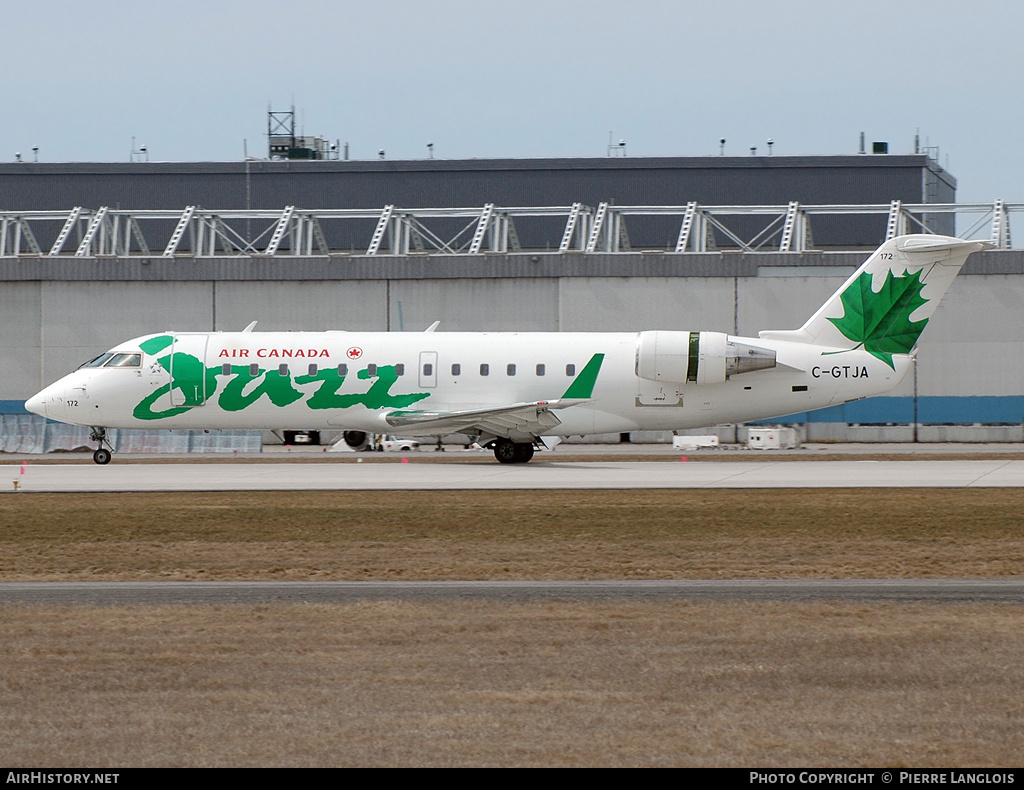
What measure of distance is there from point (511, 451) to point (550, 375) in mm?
2431

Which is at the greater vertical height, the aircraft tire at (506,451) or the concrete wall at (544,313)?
the concrete wall at (544,313)

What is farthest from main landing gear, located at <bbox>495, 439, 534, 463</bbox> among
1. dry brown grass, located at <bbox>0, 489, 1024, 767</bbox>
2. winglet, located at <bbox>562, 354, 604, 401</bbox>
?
dry brown grass, located at <bbox>0, 489, 1024, 767</bbox>

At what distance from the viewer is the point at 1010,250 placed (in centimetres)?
5078

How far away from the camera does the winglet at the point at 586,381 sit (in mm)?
35469

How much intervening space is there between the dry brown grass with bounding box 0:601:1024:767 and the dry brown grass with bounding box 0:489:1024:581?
282cm

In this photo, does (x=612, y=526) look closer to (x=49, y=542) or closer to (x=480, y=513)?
(x=480, y=513)

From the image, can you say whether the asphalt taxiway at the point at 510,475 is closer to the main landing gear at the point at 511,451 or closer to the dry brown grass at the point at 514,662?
the main landing gear at the point at 511,451

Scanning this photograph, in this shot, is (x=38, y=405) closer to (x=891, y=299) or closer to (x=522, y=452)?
(x=522, y=452)

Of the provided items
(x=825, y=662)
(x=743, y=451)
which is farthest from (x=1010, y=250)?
(x=825, y=662)

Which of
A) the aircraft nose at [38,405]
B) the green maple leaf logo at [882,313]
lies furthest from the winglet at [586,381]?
the aircraft nose at [38,405]

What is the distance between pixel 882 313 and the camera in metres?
35.4

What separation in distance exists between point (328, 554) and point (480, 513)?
509 cm

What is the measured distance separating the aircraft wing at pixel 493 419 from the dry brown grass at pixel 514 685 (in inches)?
818

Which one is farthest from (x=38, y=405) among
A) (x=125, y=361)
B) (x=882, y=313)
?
(x=882, y=313)
